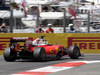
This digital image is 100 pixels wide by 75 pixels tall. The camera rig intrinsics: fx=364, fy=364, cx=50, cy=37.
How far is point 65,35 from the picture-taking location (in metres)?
17.4

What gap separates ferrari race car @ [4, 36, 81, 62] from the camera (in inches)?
481

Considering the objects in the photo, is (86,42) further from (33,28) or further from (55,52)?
(55,52)

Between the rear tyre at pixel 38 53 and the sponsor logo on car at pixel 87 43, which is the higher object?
the rear tyre at pixel 38 53

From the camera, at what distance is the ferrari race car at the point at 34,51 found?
12.2 metres

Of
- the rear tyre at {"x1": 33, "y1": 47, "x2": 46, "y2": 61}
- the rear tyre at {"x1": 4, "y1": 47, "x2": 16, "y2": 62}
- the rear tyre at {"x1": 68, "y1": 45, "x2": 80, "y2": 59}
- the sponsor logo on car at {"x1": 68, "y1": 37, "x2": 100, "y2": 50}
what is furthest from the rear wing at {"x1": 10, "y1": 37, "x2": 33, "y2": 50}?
the sponsor logo on car at {"x1": 68, "y1": 37, "x2": 100, "y2": 50}

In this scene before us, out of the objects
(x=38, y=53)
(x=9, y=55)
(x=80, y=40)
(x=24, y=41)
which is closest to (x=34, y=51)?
(x=38, y=53)

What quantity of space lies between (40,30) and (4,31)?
1.75 meters

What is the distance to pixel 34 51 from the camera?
12141mm

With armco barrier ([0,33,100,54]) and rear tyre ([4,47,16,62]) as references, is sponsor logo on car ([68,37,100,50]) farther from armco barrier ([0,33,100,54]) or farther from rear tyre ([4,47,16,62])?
Result: rear tyre ([4,47,16,62])

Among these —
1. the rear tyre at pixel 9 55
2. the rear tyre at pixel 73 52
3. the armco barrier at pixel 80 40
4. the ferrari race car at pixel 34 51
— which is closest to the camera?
the ferrari race car at pixel 34 51

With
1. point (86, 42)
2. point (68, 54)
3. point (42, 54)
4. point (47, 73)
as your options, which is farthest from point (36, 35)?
point (47, 73)

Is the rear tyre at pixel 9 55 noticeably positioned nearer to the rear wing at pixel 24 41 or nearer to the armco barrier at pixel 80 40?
the rear wing at pixel 24 41

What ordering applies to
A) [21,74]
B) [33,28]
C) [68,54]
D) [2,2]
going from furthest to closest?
[2,2] → [33,28] → [68,54] → [21,74]

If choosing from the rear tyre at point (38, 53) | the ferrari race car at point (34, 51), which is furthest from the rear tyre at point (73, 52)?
the rear tyre at point (38, 53)
